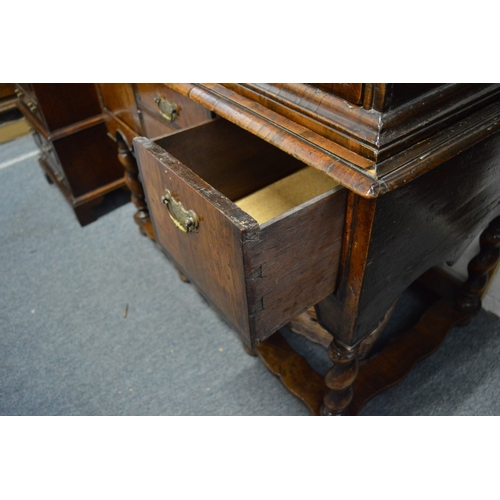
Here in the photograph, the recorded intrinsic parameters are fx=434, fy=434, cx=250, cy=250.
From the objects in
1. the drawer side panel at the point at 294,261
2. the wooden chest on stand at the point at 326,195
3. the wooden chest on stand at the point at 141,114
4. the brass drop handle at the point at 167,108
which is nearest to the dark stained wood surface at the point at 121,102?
the wooden chest on stand at the point at 141,114

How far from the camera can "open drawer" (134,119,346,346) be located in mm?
443

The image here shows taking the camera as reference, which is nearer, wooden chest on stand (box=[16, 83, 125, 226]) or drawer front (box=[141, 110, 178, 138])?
drawer front (box=[141, 110, 178, 138])

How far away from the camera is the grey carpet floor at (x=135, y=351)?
3.03ft

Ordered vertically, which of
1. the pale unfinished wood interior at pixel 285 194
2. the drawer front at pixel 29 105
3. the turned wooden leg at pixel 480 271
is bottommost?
the turned wooden leg at pixel 480 271

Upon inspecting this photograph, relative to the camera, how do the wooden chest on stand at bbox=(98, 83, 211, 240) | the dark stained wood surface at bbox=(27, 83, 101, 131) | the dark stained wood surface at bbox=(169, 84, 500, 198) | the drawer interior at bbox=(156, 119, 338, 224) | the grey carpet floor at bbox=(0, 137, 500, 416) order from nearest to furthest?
1. the dark stained wood surface at bbox=(169, 84, 500, 198)
2. the drawer interior at bbox=(156, 119, 338, 224)
3. the wooden chest on stand at bbox=(98, 83, 211, 240)
4. the grey carpet floor at bbox=(0, 137, 500, 416)
5. the dark stained wood surface at bbox=(27, 83, 101, 131)

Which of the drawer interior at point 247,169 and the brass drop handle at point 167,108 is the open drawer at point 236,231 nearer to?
the drawer interior at point 247,169

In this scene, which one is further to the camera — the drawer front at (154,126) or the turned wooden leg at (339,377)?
the drawer front at (154,126)

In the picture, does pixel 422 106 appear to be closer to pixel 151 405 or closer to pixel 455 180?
pixel 455 180

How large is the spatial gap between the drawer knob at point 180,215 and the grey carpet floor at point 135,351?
54 centimetres

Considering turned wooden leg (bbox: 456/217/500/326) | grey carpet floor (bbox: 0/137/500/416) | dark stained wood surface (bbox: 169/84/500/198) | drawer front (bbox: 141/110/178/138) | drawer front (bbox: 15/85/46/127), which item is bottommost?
grey carpet floor (bbox: 0/137/500/416)

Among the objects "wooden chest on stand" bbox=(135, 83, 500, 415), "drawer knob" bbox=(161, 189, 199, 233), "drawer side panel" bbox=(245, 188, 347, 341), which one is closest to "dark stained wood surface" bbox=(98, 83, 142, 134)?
"wooden chest on stand" bbox=(135, 83, 500, 415)

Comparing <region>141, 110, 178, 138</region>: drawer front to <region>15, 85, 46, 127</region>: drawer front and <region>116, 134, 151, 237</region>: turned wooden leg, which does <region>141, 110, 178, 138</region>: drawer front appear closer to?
<region>116, 134, 151, 237</region>: turned wooden leg

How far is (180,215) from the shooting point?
513 millimetres

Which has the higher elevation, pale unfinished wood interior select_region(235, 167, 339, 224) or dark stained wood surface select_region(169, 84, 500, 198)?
dark stained wood surface select_region(169, 84, 500, 198)
